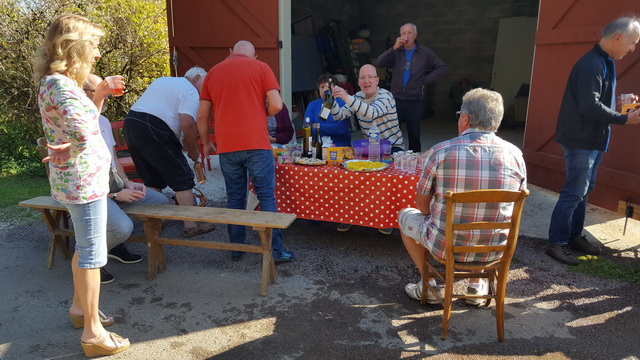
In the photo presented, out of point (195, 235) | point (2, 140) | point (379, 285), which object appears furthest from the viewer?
point (2, 140)

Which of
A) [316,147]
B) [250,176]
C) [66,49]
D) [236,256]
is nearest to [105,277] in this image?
[236,256]

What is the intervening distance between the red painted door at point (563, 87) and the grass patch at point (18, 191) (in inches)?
207

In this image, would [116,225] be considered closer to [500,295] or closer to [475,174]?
[475,174]

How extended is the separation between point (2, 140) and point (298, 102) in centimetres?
485

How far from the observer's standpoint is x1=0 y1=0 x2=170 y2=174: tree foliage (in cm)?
648

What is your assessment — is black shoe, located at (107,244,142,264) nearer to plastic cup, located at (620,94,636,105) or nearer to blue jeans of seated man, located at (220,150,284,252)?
blue jeans of seated man, located at (220,150,284,252)

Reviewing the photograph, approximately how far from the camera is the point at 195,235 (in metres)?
4.02

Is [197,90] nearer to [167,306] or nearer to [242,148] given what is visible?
[242,148]

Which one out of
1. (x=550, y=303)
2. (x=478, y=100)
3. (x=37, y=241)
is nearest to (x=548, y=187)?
(x=550, y=303)

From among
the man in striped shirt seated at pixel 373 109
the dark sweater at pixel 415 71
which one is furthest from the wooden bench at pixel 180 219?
the dark sweater at pixel 415 71

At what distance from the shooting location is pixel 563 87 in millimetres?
4750

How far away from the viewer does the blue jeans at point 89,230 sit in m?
2.20

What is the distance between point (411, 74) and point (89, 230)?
412 centimetres

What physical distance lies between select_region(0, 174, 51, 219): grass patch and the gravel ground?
33.7 inches
